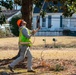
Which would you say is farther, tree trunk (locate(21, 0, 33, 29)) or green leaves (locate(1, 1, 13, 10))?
green leaves (locate(1, 1, 13, 10))

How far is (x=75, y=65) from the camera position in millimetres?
13297

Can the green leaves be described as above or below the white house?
above

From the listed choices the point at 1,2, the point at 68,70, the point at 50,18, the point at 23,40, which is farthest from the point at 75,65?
the point at 50,18

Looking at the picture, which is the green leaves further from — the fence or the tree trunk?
the fence

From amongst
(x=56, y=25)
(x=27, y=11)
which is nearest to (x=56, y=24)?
(x=56, y=25)

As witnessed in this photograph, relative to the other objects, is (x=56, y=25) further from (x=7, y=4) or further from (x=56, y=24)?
(x=7, y=4)

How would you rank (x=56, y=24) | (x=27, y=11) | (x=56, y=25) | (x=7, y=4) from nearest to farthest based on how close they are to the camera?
(x=27, y=11), (x=7, y=4), (x=56, y=25), (x=56, y=24)

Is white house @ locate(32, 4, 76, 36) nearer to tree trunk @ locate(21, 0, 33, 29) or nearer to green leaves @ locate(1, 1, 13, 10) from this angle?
green leaves @ locate(1, 1, 13, 10)

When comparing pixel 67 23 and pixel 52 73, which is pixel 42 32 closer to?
pixel 67 23

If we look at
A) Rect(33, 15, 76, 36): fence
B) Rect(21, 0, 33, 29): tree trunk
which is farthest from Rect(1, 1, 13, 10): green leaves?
Rect(33, 15, 76, 36): fence

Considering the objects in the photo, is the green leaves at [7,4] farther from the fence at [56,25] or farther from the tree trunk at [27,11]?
the fence at [56,25]

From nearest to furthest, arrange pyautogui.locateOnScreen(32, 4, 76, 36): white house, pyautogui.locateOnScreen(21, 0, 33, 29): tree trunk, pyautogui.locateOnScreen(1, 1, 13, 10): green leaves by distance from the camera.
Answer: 1. pyautogui.locateOnScreen(21, 0, 33, 29): tree trunk
2. pyautogui.locateOnScreen(1, 1, 13, 10): green leaves
3. pyautogui.locateOnScreen(32, 4, 76, 36): white house

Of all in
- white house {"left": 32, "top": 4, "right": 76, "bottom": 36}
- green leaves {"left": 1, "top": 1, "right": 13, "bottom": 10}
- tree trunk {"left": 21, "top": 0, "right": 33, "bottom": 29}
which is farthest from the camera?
white house {"left": 32, "top": 4, "right": 76, "bottom": 36}

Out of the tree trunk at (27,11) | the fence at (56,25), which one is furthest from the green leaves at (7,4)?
the fence at (56,25)
